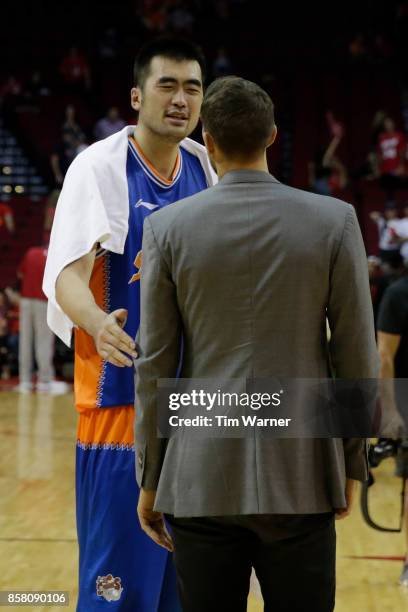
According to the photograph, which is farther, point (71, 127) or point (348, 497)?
point (71, 127)

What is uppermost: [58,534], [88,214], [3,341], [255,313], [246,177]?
[246,177]

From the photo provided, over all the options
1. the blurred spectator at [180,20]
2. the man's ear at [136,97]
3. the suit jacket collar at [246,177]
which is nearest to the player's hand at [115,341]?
the suit jacket collar at [246,177]

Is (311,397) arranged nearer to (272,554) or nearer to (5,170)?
(272,554)

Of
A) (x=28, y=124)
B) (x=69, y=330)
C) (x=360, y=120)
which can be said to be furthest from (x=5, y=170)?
(x=69, y=330)

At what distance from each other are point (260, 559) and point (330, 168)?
1490 centimetres

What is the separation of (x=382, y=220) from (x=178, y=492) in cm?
1358

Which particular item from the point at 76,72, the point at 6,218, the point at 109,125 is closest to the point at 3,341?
the point at 6,218

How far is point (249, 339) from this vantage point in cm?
208

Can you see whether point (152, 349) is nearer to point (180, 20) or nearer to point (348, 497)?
point (348, 497)

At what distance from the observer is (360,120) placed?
62.6 feet

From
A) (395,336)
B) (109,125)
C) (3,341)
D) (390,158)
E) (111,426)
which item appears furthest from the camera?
(109,125)

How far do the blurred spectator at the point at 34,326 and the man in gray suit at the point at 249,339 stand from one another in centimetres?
952

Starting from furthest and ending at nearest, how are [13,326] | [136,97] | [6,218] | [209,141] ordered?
[6,218], [13,326], [136,97], [209,141]

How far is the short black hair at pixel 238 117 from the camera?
2.10 meters
